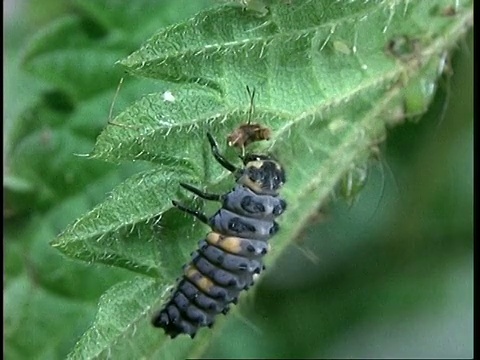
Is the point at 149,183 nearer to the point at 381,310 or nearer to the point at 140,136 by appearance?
the point at 140,136

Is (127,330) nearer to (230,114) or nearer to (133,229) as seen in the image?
(133,229)

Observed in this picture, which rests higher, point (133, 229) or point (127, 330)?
point (133, 229)

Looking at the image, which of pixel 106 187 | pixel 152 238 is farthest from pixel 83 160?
pixel 152 238

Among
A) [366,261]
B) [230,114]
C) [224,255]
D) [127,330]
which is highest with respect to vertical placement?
[230,114]

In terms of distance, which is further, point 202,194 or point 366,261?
point 366,261

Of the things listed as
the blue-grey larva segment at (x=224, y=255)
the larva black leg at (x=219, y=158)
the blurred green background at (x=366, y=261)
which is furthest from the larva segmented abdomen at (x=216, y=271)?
the blurred green background at (x=366, y=261)

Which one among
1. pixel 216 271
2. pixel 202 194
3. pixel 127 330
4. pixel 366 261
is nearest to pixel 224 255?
pixel 216 271
